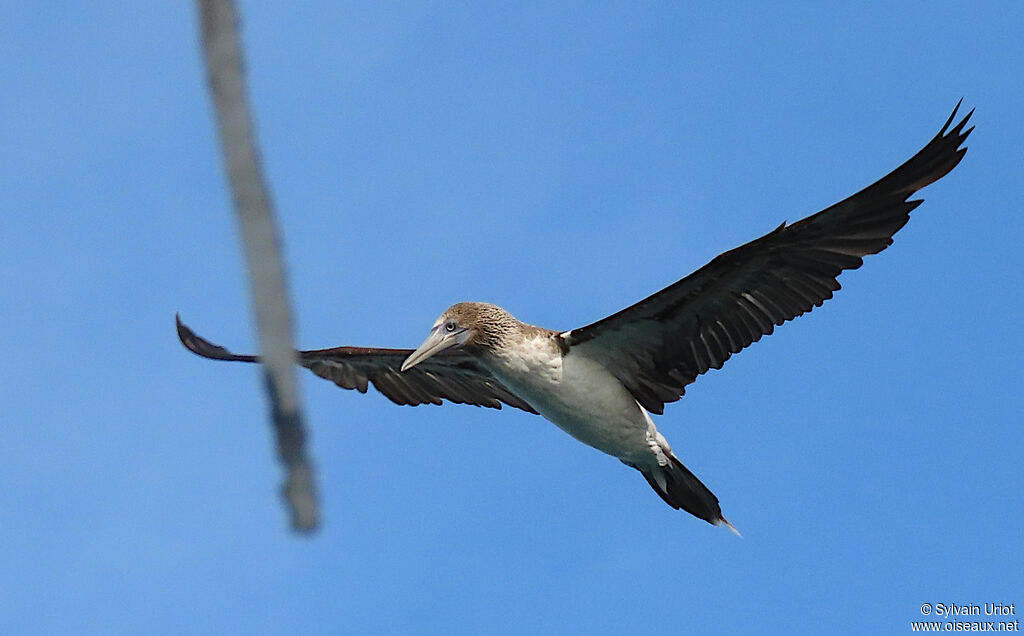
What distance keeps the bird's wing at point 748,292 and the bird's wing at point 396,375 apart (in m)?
1.94

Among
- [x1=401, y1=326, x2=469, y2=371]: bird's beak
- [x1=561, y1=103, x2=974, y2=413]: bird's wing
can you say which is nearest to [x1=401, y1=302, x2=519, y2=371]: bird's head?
[x1=401, y1=326, x2=469, y2=371]: bird's beak

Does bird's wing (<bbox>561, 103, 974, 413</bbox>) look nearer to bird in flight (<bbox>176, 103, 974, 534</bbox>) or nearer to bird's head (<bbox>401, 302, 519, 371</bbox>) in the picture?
bird in flight (<bbox>176, 103, 974, 534</bbox>)

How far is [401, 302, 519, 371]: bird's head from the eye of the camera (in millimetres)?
13055

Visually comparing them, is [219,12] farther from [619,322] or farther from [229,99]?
[619,322]

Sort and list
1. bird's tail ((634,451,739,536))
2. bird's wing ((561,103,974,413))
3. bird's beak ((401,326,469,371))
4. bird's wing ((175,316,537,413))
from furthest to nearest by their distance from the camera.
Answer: bird's wing ((175,316,537,413)) → bird's tail ((634,451,739,536)) → bird's beak ((401,326,469,371)) → bird's wing ((561,103,974,413))

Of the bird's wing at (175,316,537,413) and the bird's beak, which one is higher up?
the bird's wing at (175,316,537,413)

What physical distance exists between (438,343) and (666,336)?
8.36 ft

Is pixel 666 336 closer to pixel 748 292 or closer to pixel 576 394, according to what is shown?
pixel 748 292

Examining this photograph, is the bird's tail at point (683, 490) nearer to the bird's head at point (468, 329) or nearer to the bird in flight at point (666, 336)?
the bird in flight at point (666, 336)

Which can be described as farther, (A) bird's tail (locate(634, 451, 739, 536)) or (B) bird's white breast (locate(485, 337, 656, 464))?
(A) bird's tail (locate(634, 451, 739, 536))

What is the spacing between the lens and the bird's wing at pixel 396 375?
1476cm

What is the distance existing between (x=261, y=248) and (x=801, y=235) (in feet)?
33.6

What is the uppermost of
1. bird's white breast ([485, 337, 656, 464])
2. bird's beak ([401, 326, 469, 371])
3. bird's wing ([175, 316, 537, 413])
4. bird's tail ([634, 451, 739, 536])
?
bird's wing ([175, 316, 537, 413])

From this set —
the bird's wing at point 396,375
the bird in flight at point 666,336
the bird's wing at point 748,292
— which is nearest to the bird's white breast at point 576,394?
the bird in flight at point 666,336
